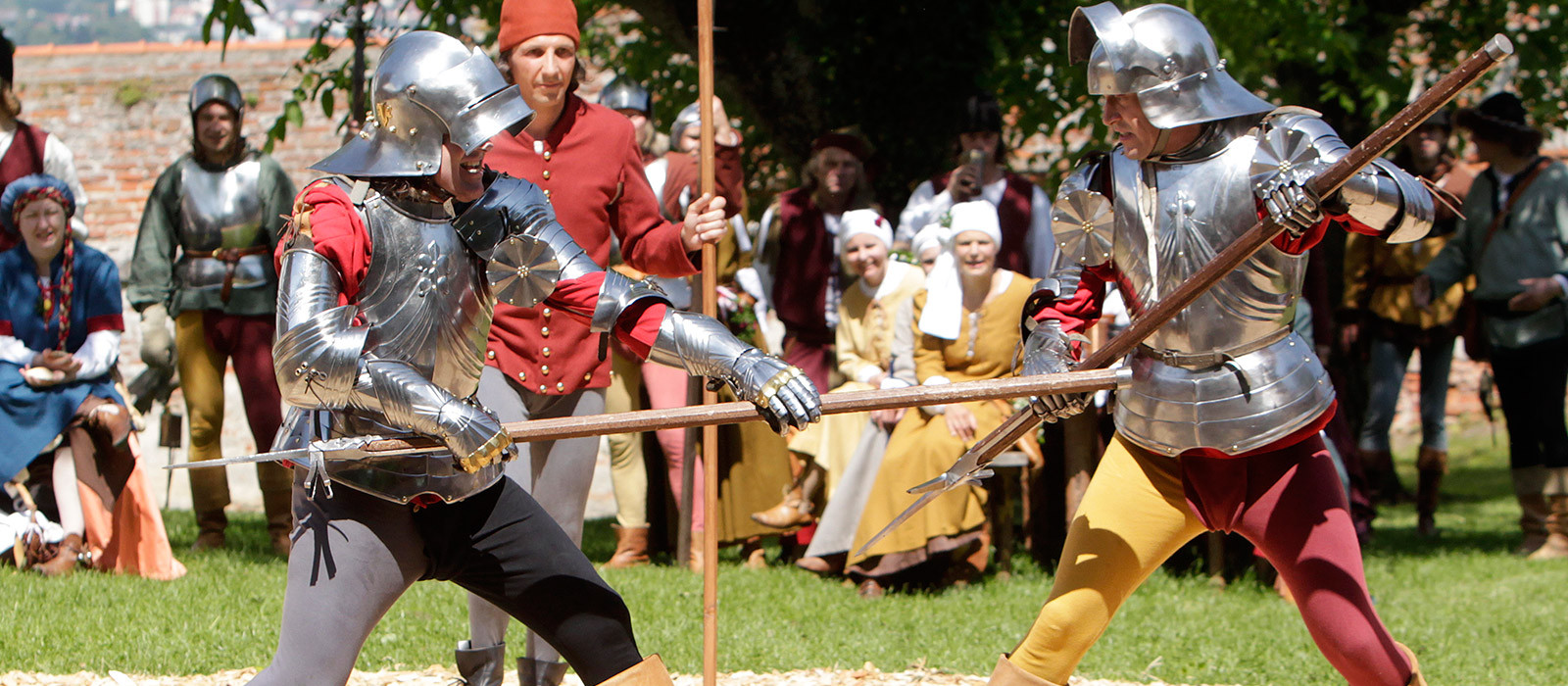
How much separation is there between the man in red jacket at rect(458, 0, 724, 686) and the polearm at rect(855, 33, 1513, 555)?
835 mm

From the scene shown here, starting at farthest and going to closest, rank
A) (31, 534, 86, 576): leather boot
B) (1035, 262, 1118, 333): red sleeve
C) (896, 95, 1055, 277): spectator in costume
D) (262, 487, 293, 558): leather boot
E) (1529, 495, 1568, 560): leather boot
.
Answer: (1529, 495, 1568, 560): leather boot, (896, 95, 1055, 277): spectator in costume, (262, 487, 293, 558): leather boot, (31, 534, 86, 576): leather boot, (1035, 262, 1118, 333): red sleeve

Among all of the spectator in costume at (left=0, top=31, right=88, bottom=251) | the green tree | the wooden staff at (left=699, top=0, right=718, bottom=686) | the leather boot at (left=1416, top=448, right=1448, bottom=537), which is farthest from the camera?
the leather boot at (left=1416, top=448, right=1448, bottom=537)

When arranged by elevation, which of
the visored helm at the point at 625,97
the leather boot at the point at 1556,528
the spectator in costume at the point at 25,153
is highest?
the visored helm at the point at 625,97

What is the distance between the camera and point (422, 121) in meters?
2.83

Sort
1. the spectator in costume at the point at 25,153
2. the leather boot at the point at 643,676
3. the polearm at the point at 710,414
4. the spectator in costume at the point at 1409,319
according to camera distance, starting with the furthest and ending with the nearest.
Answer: the spectator in costume at the point at 1409,319
the spectator in costume at the point at 25,153
the leather boot at the point at 643,676
the polearm at the point at 710,414

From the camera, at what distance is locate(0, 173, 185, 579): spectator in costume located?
227 inches

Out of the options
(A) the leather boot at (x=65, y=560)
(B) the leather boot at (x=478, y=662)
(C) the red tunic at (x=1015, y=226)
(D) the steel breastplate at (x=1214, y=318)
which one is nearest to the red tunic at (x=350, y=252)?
(D) the steel breastplate at (x=1214, y=318)

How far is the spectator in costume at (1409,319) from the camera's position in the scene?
290 inches

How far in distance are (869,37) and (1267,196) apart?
5.07 metres

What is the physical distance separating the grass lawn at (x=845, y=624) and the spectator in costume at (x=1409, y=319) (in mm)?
1115

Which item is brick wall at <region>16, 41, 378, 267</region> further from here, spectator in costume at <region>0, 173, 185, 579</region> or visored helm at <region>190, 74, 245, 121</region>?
spectator in costume at <region>0, 173, 185, 579</region>

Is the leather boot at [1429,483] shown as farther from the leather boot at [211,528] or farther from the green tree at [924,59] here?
the leather boot at [211,528]

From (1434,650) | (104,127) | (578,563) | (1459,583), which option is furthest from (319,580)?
(104,127)

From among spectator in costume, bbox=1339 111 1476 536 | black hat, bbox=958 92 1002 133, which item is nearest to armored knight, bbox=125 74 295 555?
black hat, bbox=958 92 1002 133
